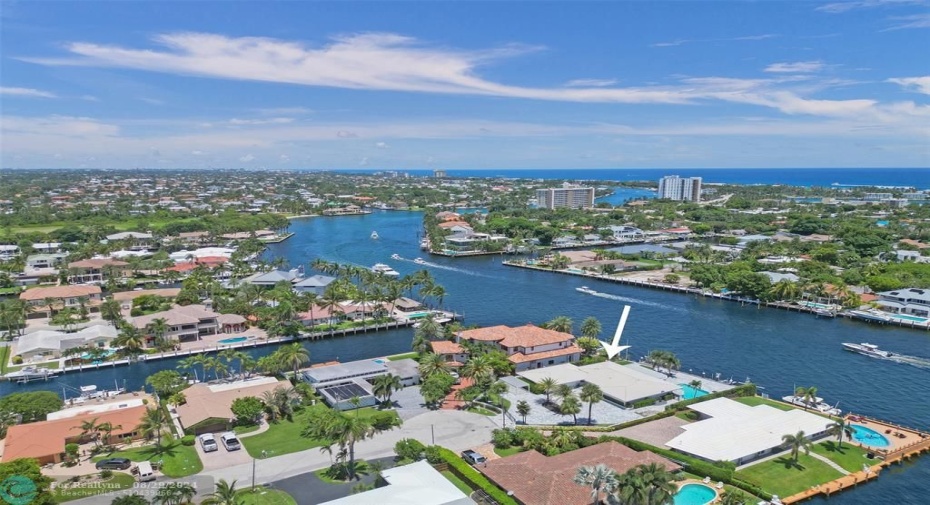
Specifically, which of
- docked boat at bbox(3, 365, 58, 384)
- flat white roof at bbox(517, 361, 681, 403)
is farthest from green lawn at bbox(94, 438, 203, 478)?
flat white roof at bbox(517, 361, 681, 403)

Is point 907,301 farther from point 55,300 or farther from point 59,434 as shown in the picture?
point 55,300

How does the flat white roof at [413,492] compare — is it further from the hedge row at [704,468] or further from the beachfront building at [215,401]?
the beachfront building at [215,401]

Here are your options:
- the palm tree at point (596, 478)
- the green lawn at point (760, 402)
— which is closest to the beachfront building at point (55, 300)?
the palm tree at point (596, 478)

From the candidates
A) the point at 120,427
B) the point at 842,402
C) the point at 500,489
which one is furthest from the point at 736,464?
the point at 120,427

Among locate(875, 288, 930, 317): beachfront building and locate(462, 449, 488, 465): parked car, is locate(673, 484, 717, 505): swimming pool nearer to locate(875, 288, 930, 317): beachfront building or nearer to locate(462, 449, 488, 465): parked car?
locate(462, 449, 488, 465): parked car

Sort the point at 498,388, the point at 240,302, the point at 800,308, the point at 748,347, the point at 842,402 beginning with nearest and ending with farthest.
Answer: the point at 498,388
the point at 842,402
the point at 748,347
the point at 240,302
the point at 800,308

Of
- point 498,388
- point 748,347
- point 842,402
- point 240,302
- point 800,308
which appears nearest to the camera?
point 498,388

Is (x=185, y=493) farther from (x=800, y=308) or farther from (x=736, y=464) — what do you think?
(x=800, y=308)
